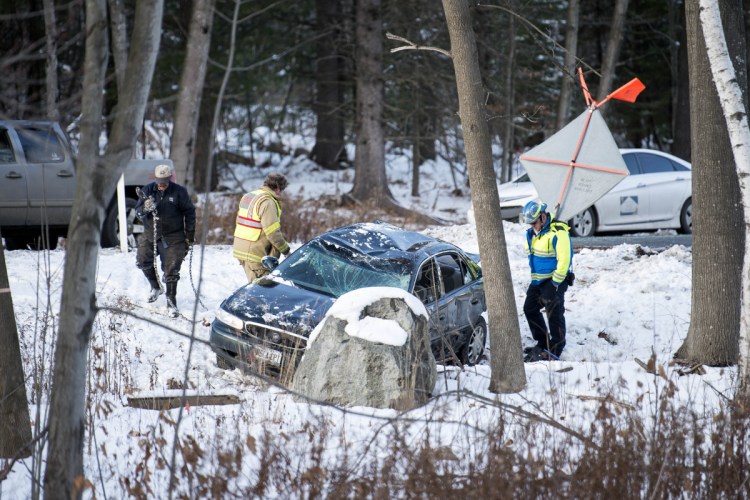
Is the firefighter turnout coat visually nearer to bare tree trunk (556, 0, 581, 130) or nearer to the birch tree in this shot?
the birch tree

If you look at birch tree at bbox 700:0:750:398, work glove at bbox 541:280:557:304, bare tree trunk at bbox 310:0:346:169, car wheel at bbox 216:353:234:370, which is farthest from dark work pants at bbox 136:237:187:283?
bare tree trunk at bbox 310:0:346:169

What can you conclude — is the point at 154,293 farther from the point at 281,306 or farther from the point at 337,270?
the point at 281,306

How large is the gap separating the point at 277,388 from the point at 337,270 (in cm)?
219

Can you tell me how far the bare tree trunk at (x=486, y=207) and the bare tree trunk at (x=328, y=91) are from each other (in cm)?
1715

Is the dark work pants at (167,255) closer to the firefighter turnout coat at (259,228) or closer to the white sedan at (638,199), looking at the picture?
the firefighter turnout coat at (259,228)

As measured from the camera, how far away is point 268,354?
8.18m

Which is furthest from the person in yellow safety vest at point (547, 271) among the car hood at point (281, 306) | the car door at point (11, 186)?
the car door at point (11, 186)

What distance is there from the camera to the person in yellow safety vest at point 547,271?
31.3 feet

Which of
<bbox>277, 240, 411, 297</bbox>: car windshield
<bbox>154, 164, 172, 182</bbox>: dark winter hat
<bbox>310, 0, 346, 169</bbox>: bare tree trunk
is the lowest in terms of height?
<bbox>277, 240, 411, 297</bbox>: car windshield

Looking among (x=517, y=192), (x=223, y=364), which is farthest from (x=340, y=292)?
(x=517, y=192)

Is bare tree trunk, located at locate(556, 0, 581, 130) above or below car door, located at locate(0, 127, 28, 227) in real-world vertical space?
above

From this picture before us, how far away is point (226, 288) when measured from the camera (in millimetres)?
12289

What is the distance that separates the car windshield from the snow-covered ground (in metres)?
1.13

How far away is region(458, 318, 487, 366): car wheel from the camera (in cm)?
981
